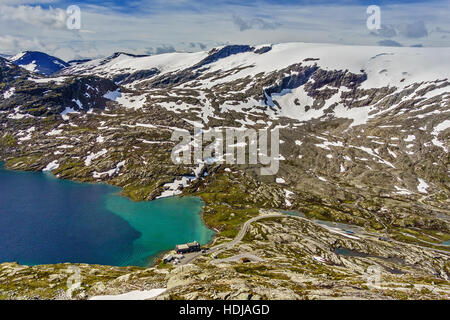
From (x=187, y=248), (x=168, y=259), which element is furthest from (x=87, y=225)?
(x=187, y=248)

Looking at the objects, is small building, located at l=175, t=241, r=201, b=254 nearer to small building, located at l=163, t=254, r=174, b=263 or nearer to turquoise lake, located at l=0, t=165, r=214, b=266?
small building, located at l=163, t=254, r=174, b=263

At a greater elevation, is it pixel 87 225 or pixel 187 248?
pixel 187 248

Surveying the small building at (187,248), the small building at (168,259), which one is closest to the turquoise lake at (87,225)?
the small building at (168,259)

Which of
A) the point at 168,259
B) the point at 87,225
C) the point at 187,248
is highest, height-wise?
the point at 187,248

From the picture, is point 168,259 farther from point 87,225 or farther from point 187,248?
point 87,225

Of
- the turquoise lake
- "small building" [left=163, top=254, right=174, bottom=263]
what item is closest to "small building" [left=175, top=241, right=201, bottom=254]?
"small building" [left=163, top=254, right=174, bottom=263]

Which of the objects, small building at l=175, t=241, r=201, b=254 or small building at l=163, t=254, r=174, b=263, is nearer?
small building at l=163, t=254, r=174, b=263
